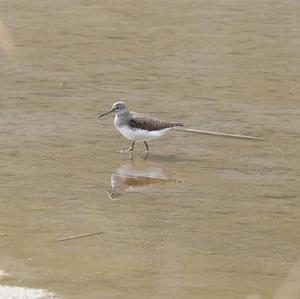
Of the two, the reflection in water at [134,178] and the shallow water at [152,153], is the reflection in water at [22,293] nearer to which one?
the shallow water at [152,153]

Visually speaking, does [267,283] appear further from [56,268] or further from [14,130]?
[14,130]

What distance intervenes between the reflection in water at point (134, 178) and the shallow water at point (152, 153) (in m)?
0.03

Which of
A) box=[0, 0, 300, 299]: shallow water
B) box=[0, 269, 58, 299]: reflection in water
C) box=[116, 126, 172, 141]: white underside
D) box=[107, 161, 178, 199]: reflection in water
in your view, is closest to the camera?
box=[0, 269, 58, 299]: reflection in water

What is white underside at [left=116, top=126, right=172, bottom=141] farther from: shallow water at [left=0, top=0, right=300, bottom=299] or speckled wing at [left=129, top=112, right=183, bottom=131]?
shallow water at [left=0, top=0, right=300, bottom=299]

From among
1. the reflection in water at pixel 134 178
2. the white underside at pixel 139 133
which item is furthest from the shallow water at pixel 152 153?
the white underside at pixel 139 133

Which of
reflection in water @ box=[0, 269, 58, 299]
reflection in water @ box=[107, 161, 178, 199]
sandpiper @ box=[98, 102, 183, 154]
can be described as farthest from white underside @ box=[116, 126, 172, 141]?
reflection in water @ box=[0, 269, 58, 299]

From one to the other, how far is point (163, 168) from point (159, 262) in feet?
10.5

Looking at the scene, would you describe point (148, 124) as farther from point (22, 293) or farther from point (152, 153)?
point (22, 293)

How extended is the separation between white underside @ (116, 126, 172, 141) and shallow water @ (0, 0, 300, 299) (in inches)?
7.7

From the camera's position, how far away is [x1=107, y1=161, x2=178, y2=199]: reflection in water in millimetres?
11867

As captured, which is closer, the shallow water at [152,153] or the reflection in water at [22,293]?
the reflection in water at [22,293]

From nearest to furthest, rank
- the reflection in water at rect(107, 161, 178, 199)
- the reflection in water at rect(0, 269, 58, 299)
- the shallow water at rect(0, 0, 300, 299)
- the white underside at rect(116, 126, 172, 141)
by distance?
1. the reflection in water at rect(0, 269, 58, 299)
2. the shallow water at rect(0, 0, 300, 299)
3. the reflection in water at rect(107, 161, 178, 199)
4. the white underside at rect(116, 126, 172, 141)

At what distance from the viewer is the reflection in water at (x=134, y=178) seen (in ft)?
38.9

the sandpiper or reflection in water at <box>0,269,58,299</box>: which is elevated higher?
reflection in water at <box>0,269,58,299</box>
